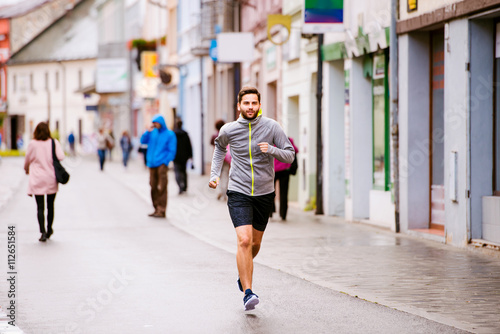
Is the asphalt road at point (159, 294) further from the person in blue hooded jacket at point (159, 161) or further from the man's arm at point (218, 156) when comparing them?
the person in blue hooded jacket at point (159, 161)

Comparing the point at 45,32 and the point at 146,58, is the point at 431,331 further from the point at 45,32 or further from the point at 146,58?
the point at 45,32

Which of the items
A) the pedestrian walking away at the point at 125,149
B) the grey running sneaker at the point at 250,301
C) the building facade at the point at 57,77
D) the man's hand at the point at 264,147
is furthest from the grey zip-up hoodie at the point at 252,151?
the building facade at the point at 57,77

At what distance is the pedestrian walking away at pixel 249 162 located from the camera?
8.73 m

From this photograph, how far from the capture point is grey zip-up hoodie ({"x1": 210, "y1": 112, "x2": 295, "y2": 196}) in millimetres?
8797

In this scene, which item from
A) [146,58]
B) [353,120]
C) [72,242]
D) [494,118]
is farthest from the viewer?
[146,58]

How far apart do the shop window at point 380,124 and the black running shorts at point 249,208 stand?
857cm

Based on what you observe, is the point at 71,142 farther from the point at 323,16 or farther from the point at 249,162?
the point at 249,162

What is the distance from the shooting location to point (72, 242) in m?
14.8

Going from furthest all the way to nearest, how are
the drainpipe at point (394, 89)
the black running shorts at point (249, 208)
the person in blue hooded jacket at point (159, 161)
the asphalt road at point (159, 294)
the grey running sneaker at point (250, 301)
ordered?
the person in blue hooded jacket at point (159, 161) < the drainpipe at point (394, 89) < the black running shorts at point (249, 208) < the grey running sneaker at point (250, 301) < the asphalt road at point (159, 294)

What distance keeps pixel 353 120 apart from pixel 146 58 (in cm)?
3303

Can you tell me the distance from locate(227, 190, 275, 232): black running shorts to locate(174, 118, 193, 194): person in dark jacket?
676 inches

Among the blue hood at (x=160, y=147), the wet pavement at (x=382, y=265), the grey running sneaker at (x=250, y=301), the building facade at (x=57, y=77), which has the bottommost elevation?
the wet pavement at (x=382, y=265)

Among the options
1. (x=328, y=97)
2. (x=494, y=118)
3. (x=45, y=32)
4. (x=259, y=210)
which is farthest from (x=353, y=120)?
(x=45, y=32)

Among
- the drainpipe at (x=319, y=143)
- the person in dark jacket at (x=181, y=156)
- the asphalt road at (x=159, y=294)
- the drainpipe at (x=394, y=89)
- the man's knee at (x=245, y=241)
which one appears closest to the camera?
the asphalt road at (x=159, y=294)
